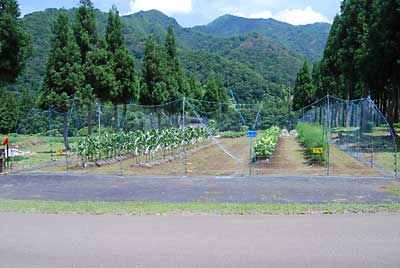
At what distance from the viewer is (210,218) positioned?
741 cm

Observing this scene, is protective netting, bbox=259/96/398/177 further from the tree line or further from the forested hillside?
the forested hillside

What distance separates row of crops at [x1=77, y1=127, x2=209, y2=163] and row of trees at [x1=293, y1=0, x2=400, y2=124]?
12.1m

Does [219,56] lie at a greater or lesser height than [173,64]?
greater

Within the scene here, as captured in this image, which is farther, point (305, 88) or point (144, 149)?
point (305, 88)

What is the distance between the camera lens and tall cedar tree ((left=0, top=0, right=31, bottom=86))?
20.2 metres

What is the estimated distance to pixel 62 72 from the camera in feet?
78.0

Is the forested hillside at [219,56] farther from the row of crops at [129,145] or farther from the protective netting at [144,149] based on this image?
the row of crops at [129,145]

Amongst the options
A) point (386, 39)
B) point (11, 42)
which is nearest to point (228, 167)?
point (386, 39)

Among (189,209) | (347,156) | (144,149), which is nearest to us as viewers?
(189,209)

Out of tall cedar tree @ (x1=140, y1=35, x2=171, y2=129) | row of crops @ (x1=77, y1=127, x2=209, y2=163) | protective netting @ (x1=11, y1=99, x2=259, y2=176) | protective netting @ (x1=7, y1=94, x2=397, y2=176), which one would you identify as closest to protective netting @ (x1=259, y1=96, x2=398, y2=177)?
protective netting @ (x1=7, y1=94, x2=397, y2=176)

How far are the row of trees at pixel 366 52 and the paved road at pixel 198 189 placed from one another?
12.3 meters

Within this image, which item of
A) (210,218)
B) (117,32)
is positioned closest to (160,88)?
(117,32)

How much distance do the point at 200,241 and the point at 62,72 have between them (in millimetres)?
20017

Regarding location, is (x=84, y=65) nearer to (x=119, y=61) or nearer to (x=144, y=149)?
(x=119, y=61)
